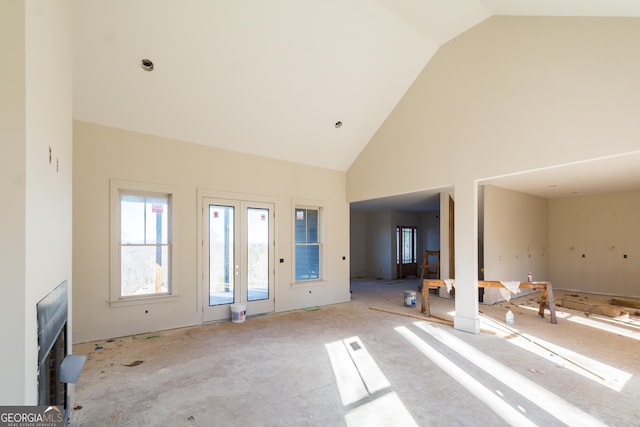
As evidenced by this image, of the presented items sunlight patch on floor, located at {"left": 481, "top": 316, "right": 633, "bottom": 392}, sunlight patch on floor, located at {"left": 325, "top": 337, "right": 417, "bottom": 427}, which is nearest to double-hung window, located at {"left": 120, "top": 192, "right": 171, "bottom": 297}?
sunlight patch on floor, located at {"left": 325, "top": 337, "right": 417, "bottom": 427}

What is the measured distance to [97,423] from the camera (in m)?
2.49

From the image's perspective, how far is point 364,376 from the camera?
329 centimetres

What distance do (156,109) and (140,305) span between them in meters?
3.01

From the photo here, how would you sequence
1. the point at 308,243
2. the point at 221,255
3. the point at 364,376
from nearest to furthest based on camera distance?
the point at 364,376 < the point at 221,255 < the point at 308,243

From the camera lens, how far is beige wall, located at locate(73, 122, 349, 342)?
14.0 feet

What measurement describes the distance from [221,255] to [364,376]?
333 centimetres

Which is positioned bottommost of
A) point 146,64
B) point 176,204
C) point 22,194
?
point 22,194

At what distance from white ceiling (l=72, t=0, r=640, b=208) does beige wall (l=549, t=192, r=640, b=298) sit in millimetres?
6545

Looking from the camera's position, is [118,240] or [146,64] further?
[118,240]

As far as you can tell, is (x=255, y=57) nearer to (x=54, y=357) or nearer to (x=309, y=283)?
(x=54, y=357)

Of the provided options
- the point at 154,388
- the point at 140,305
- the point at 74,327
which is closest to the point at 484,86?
the point at 154,388

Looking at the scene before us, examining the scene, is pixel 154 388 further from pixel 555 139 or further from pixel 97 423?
pixel 555 139

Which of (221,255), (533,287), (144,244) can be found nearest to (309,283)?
(221,255)

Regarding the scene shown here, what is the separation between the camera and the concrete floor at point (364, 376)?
8.48 ft
